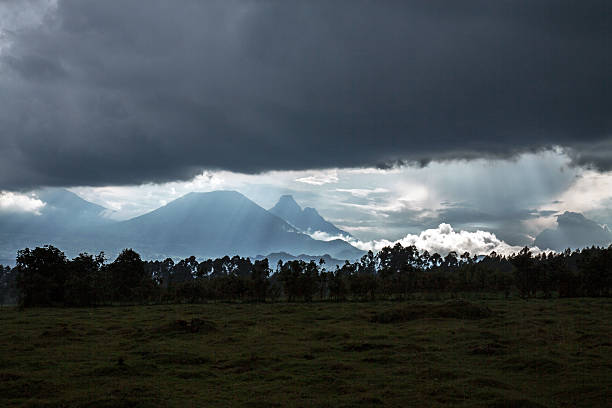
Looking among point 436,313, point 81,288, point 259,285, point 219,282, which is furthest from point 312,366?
point 219,282

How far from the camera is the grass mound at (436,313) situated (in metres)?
62.6

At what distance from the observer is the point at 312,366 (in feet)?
108

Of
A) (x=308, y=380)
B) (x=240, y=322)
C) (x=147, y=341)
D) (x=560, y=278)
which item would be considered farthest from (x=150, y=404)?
(x=560, y=278)

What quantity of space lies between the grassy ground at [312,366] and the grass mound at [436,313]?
6069 mm

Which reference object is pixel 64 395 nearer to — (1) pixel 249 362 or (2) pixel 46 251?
(1) pixel 249 362

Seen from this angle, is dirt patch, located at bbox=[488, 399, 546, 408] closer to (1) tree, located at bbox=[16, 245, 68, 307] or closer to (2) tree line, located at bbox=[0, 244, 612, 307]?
(2) tree line, located at bbox=[0, 244, 612, 307]

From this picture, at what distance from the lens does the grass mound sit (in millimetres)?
62625

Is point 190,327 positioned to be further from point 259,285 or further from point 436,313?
point 259,285

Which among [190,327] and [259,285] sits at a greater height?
[259,285]

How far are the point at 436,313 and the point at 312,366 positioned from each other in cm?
3565

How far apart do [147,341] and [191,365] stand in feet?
45.7

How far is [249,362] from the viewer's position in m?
34.6

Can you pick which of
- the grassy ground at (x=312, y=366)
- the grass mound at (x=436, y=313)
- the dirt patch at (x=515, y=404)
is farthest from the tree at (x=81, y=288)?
the dirt patch at (x=515, y=404)

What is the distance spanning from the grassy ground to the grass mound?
6069 millimetres
